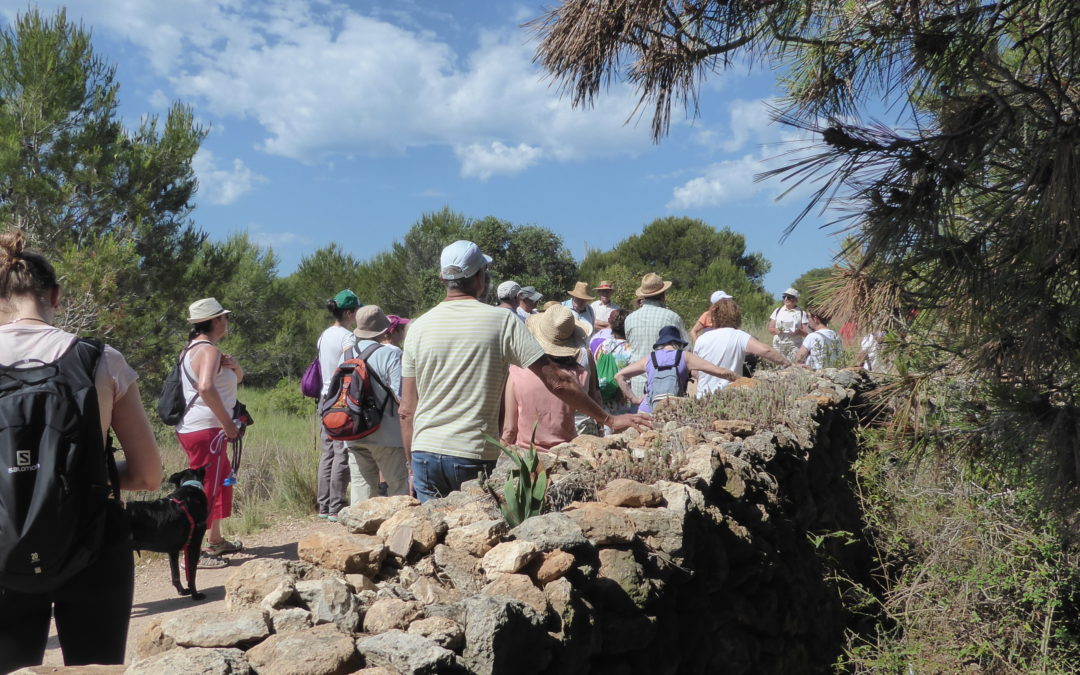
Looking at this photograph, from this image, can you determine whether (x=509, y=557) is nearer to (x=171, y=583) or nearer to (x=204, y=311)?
(x=204, y=311)

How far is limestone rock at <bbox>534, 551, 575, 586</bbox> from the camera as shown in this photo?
234cm

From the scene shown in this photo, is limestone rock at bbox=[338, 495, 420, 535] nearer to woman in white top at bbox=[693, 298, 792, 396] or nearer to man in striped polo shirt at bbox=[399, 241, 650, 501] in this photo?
man in striped polo shirt at bbox=[399, 241, 650, 501]

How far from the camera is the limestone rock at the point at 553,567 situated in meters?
2.34

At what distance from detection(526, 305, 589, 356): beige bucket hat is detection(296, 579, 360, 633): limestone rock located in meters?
2.55

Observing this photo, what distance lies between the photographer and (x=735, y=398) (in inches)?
215

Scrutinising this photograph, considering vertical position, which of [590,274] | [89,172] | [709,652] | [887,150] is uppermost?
[590,274]

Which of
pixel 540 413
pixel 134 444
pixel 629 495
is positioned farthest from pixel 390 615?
pixel 540 413

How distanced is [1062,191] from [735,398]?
2.88 metres

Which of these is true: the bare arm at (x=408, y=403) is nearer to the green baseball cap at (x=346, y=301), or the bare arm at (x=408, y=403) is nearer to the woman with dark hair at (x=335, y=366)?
the woman with dark hair at (x=335, y=366)

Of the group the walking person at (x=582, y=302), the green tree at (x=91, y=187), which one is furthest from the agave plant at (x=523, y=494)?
the green tree at (x=91, y=187)

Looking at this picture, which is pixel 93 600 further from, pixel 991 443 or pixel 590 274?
pixel 590 274

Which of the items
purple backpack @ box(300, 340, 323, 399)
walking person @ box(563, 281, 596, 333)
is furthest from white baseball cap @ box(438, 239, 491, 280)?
walking person @ box(563, 281, 596, 333)

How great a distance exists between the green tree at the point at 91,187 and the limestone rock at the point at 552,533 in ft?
33.6

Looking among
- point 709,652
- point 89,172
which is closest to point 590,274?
point 89,172
